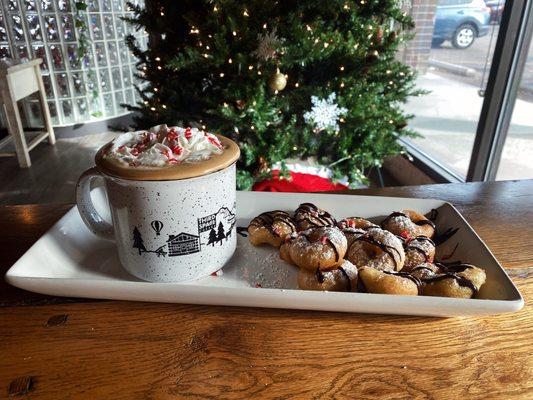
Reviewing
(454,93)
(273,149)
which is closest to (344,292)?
(273,149)

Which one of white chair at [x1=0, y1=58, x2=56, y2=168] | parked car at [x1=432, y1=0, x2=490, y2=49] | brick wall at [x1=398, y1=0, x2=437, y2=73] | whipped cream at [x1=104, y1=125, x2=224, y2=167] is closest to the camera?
whipped cream at [x1=104, y1=125, x2=224, y2=167]

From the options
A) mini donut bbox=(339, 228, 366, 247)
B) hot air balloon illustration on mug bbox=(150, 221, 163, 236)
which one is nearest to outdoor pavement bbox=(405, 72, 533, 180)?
mini donut bbox=(339, 228, 366, 247)

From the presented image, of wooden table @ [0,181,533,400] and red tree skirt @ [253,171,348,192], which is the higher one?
wooden table @ [0,181,533,400]

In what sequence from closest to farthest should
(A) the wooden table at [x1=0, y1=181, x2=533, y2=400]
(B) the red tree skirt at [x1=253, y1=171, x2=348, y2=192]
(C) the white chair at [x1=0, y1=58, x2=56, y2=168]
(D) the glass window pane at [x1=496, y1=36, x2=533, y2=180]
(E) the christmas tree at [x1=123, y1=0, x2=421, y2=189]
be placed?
(A) the wooden table at [x1=0, y1=181, x2=533, y2=400] → (E) the christmas tree at [x1=123, y1=0, x2=421, y2=189] → (B) the red tree skirt at [x1=253, y1=171, x2=348, y2=192] → (D) the glass window pane at [x1=496, y1=36, x2=533, y2=180] → (C) the white chair at [x1=0, y1=58, x2=56, y2=168]

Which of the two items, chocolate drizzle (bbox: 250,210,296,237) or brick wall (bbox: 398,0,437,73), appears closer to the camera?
chocolate drizzle (bbox: 250,210,296,237)

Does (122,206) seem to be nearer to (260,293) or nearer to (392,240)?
(260,293)

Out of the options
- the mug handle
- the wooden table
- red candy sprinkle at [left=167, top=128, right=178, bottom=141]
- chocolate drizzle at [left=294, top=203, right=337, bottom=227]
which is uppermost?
red candy sprinkle at [left=167, top=128, right=178, bottom=141]

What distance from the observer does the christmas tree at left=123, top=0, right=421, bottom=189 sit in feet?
3.82

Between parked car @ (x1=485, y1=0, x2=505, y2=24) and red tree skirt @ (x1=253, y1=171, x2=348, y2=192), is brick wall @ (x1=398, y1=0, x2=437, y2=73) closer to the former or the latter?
parked car @ (x1=485, y1=0, x2=505, y2=24)

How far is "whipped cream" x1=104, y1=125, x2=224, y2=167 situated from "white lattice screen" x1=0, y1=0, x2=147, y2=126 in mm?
2516

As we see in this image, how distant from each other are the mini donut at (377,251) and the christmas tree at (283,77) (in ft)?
2.38

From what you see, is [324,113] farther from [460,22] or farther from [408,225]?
[460,22]

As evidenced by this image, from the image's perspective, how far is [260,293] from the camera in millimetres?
476

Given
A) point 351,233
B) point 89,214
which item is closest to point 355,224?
point 351,233
